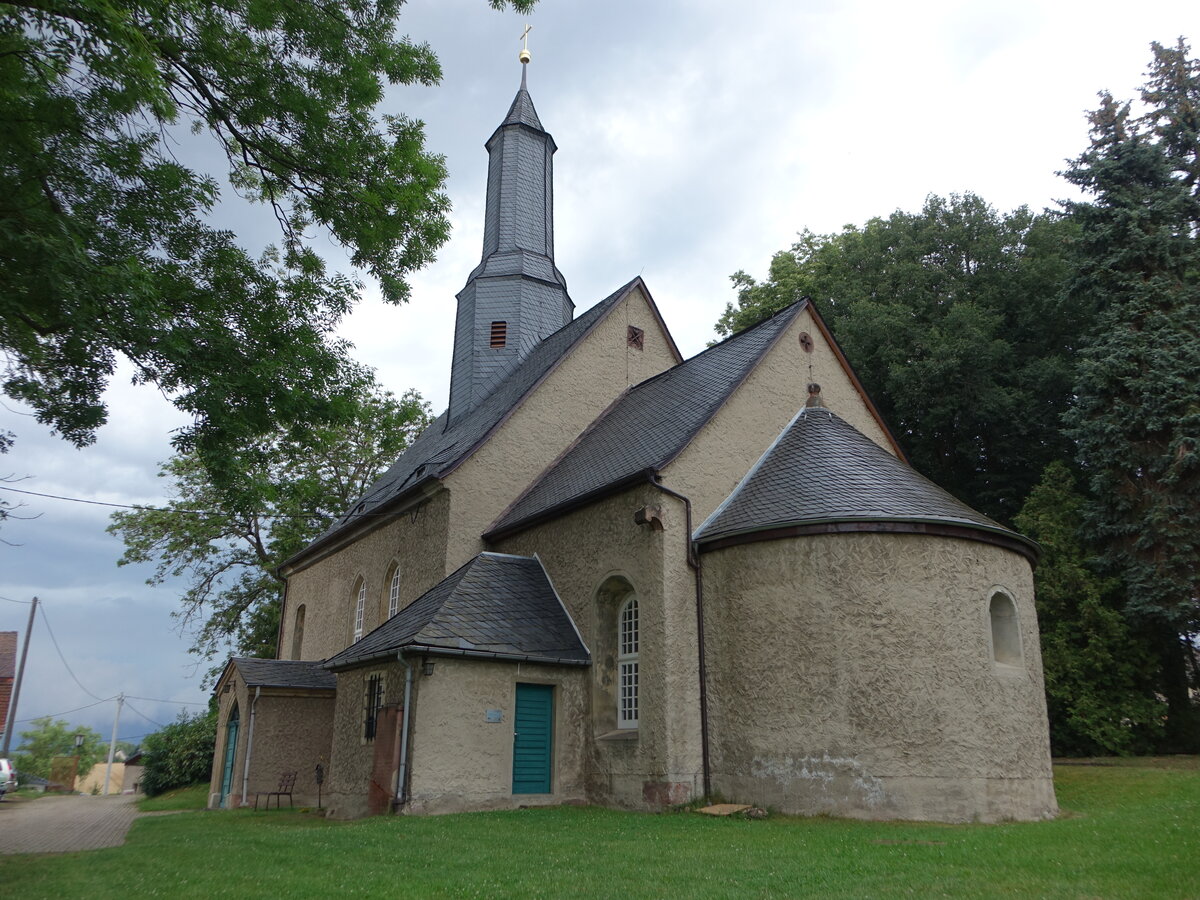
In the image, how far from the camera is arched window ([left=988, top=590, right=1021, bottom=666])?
1289 centimetres

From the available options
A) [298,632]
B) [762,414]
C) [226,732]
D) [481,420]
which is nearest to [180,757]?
[298,632]

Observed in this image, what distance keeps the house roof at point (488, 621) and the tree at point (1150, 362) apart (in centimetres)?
1332

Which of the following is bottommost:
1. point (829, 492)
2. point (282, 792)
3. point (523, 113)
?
point (282, 792)

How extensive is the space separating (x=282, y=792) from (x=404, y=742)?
7598 millimetres

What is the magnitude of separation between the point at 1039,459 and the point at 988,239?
23.5ft

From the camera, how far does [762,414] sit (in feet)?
52.4

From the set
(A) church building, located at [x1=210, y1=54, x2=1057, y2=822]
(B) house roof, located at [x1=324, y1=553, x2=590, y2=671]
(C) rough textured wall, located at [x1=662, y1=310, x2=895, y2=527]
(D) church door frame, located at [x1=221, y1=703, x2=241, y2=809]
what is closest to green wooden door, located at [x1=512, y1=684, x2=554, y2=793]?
(A) church building, located at [x1=210, y1=54, x2=1057, y2=822]

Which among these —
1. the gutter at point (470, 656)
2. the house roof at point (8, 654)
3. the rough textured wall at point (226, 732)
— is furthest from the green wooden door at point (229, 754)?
the house roof at point (8, 654)

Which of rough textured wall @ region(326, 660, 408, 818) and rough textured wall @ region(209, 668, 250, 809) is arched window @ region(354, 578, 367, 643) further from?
rough textured wall @ region(326, 660, 408, 818)

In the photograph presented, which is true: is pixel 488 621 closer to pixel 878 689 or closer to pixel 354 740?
pixel 354 740

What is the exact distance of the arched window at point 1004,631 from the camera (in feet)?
42.3

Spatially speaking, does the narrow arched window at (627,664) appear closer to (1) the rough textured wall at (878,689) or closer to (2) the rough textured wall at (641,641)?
(2) the rough textured wall at (641,641)

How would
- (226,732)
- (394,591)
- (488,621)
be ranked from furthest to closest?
1. (226,732)
2. (394,591)
3. (488,621)

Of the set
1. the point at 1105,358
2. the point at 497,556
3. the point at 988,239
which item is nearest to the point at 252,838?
the point at 497,556
